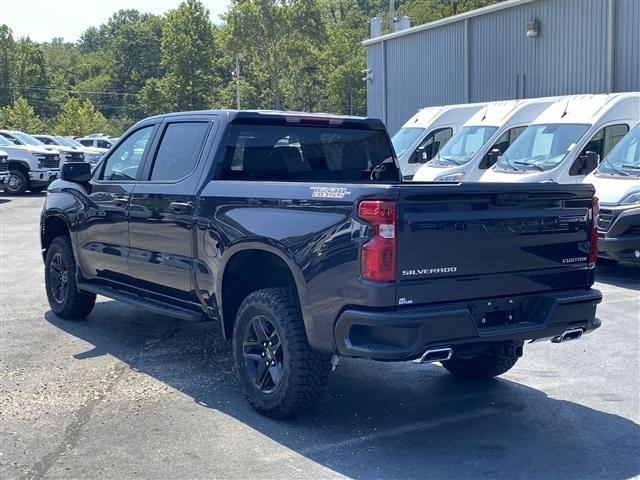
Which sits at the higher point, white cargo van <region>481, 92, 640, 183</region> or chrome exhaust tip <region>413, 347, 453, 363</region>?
white cargo van <region>481, 92, 640, 183</region>

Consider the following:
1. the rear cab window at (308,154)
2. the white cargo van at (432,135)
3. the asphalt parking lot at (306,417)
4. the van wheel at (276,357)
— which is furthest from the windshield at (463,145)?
the van wheel at (276,357)

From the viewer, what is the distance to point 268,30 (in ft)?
202

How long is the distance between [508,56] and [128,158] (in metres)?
17.9

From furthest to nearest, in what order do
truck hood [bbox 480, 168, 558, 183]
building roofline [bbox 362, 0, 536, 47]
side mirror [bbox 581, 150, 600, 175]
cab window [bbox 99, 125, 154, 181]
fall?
building roofline [bbox 362, 0, 536, 47] < truck hood [bbox 480, 168, 558, 183] < side mirror [bbox 581, 150, 600, 175] < cab window [bbox 99, 125, 154, 181]

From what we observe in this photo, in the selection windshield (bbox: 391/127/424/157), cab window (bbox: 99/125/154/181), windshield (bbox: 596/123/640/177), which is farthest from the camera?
windshield (bbox: 391/127/424/157)

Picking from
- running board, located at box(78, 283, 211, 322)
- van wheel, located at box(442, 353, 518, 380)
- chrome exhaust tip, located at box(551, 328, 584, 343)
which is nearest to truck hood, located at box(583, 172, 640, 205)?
van wheel, located at box(442, 353, 518, 380)

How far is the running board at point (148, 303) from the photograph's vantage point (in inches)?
254

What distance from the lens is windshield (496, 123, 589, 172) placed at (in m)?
12.7

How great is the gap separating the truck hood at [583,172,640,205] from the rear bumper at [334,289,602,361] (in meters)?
5.95

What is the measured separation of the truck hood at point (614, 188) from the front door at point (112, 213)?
6344 mm

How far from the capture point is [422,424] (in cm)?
547

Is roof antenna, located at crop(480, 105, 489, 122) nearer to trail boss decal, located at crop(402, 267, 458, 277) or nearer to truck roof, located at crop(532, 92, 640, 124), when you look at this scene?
truck roof, located at crop(532, 92, 640, 124)

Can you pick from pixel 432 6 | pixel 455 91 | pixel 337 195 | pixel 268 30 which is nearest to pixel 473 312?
pixel 337 195

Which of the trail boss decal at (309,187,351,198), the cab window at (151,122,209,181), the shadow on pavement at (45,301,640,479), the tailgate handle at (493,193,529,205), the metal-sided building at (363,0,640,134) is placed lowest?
the shadow on pavement at (45,301,640,479)
